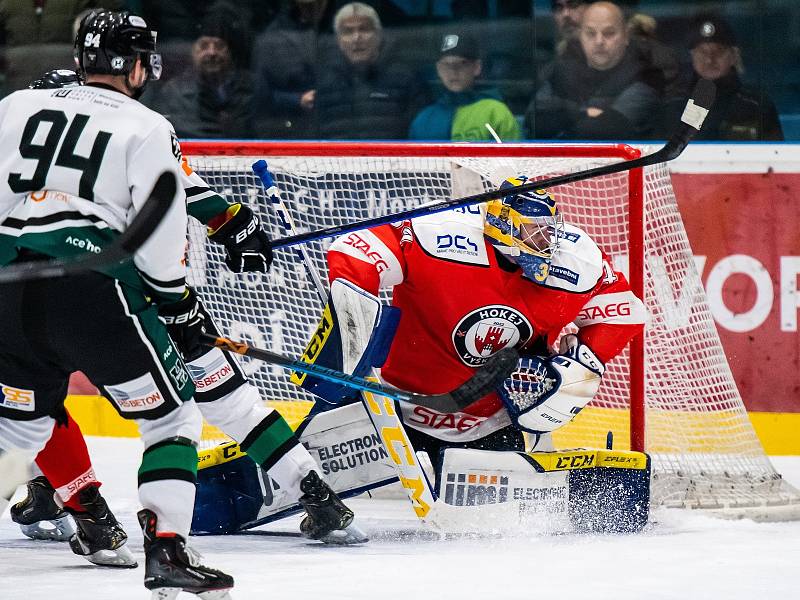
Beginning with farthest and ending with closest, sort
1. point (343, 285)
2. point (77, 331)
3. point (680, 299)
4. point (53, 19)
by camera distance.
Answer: point (53, 19) < point (680, 299) < point (343, 285) < point (77, 331)

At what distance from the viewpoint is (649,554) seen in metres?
3.43

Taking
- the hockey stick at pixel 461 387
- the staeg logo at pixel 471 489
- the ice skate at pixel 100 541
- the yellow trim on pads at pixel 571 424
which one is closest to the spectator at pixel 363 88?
the yellow trim on pads at pixel 571 424

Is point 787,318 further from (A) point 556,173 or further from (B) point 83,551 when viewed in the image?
(B) point 83,551

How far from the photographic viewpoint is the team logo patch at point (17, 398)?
2.79 metres

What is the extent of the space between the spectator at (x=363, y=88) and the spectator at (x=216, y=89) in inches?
11.6

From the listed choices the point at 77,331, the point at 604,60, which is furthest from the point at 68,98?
the point at 604,60

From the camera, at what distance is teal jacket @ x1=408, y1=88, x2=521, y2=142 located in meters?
5.19

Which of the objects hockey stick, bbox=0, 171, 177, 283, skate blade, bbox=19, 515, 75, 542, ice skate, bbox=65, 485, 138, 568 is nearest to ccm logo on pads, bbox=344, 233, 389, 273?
ice skate, bbox=65, 485, 138, 568

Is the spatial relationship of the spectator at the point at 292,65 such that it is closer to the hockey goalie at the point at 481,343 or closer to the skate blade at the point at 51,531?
the hockey goalie at the point at 481,343

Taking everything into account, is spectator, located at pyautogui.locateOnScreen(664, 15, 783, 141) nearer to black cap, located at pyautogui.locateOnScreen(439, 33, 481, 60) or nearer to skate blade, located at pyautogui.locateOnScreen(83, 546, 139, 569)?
black cap, located at pyautogui.locateOnScreen(439, 33, 481, 60)

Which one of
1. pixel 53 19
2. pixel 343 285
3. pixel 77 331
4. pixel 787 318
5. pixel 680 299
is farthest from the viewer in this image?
pixel 53 19

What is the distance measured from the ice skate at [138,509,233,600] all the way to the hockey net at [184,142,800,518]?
5.56ft

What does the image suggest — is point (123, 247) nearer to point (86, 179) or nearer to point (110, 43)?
point (86, 179)

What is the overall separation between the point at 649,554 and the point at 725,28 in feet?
7.49
